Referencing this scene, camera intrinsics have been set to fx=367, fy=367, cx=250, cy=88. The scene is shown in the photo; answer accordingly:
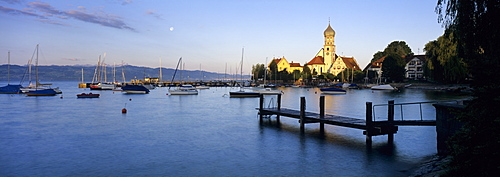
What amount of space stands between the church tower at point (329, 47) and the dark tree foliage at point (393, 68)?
46697 millimetres

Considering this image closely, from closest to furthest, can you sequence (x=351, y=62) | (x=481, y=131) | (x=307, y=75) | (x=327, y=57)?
(x=481, y=131) < (x=307, y=75) < (x=327, y=57) < (x=351, y=62)

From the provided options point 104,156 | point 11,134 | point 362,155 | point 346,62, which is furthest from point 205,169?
Answer: point 346,62

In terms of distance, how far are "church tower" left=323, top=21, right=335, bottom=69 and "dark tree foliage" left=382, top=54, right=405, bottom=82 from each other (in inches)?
1838

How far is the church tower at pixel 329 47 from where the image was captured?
160m

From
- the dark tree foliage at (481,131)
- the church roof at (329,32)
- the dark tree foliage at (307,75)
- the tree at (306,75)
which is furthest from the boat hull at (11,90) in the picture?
the church roof at (329,32)

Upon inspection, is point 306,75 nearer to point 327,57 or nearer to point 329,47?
point 327,57

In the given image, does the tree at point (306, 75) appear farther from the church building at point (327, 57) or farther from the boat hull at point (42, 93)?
the boat hull at point (42, 93)

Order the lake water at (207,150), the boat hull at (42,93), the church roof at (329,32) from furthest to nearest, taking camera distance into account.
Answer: the church roof at (329,32)
the boat hull at (42,93)
the lake water at (207,150)

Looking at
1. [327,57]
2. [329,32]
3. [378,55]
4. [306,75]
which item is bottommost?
[306,75]

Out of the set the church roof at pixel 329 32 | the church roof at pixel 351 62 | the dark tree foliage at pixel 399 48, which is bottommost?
the church roof at pixel 351 62

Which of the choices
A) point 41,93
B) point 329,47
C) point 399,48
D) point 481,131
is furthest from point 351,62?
point 481,131

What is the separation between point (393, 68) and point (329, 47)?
51.6 m

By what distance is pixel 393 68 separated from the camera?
110 metres

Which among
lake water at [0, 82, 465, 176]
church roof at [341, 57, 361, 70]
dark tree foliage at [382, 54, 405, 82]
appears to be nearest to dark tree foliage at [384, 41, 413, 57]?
dark tree foliage at [382, 54, 405, 82]
